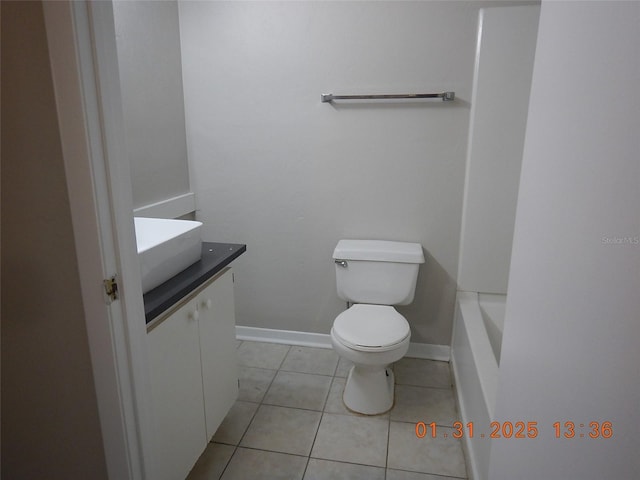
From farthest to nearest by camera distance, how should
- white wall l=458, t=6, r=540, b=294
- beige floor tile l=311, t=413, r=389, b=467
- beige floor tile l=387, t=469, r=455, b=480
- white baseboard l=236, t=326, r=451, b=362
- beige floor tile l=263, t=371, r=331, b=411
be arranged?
1. white baseboard l=236, t=326, r=451, b=362
2. beige floor tile l=263, t=371, r=331, b=411
3. white wall l=458, t=6, r=540, b=294
4. beige floor tile l=311, t=413, r=389, b=467
5. beige floor tile l=387, t=469, r=455, b=480

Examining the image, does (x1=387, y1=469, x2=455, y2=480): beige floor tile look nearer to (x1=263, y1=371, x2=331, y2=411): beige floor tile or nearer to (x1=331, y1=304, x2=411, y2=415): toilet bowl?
(x1=331, y1=304, x2=411, y2=415): toilet bowl

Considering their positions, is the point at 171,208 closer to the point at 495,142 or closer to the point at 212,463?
the point at 212,463

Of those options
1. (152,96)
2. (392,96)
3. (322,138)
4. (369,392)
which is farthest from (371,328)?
(152,96)

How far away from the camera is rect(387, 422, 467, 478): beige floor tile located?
167 centimetres

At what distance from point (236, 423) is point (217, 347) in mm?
535

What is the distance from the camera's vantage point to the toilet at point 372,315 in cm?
186

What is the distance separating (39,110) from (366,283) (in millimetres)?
1710

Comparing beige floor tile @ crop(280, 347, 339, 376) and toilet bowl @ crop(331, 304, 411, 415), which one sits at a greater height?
toilet bowl @ crop(331, 304, 411, 415)

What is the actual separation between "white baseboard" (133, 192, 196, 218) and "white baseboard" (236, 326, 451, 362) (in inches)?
33.1

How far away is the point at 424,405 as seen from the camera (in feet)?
6.79

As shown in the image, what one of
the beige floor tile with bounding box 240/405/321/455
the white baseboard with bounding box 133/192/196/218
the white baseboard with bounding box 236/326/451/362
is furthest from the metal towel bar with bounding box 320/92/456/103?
the beige floor tile with bounding box 240/405/321/455

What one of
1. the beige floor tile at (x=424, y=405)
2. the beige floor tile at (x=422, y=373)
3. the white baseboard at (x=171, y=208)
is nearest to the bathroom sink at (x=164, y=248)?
the white baseboard at (x=171, y=208)

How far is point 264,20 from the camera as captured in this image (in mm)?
2215

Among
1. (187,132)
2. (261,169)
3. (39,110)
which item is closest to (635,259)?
(39,110)
